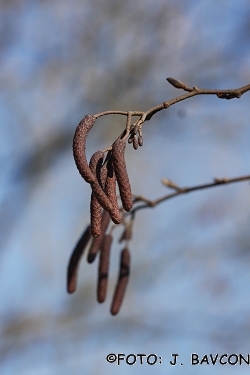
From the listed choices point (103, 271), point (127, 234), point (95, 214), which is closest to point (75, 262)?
point (103, 271)

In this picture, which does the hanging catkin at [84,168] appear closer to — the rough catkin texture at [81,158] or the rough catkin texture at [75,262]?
the rough catkin texture at [81,158]

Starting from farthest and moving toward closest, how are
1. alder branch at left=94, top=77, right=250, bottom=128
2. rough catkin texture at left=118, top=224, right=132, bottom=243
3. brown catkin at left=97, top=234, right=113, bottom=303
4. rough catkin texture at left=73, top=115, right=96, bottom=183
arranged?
rough catkin texture at left=118, top=224, right=132, bottom=243 → brown catkin at left=97, top=234, right=113, bottom=303 → alder branch at left=94, top=77, right=250, bottom=128 → rough catkin texture at left=73, top=115, right=96, bottom=183

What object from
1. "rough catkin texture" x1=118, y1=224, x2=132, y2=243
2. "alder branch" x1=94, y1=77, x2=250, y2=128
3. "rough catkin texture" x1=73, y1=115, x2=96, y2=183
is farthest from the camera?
"rough catkin texture" x1=118, y1=224, x2=132, y2=243

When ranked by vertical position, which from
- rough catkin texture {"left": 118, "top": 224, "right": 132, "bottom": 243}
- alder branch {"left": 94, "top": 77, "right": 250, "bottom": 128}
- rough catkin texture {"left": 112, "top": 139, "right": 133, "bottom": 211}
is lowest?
rough catkin texture {"left": 112, "top": 139, "right": 133, "bottom": 211}

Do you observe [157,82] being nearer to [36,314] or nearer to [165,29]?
[165,29]

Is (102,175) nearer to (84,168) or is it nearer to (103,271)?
(84,168)

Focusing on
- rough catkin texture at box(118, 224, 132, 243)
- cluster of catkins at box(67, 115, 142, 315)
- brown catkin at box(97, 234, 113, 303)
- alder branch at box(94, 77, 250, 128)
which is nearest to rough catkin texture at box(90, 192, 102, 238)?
cluster of catkins at box(67, 115, 142, 315)

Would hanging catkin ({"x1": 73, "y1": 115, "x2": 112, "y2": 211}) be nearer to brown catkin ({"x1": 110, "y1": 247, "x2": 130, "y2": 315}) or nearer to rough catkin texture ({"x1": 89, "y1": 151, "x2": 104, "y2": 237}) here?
rough catkin texture ({"x1": 89, "y1": 151, "x2": 104, "y2": 237})

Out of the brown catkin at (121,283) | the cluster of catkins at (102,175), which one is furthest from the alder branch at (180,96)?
the brown catkin at (121,283)

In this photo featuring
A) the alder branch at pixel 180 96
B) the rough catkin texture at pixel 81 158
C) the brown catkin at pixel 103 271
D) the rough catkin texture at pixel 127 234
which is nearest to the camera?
the rough catkin texture at pixel 81 158
